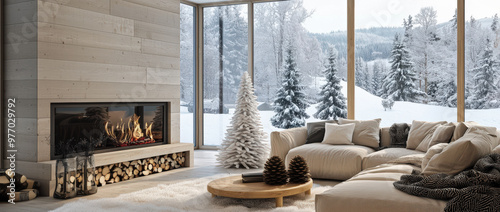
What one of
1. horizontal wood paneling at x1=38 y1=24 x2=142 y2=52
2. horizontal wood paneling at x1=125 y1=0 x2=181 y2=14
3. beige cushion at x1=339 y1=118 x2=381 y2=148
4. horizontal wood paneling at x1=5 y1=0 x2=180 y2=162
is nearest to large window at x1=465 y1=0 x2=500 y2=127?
beige cushion at x1=339 y1=118 x2=381 y2=148

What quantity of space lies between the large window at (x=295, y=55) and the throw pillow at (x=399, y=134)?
70.4 inches

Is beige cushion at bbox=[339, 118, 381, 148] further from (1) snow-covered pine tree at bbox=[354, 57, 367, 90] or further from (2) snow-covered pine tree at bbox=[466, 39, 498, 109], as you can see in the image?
(2) snow-covered pine tree at bbox=[466, 39, 498, 109]

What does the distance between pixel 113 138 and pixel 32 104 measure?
1.20 m

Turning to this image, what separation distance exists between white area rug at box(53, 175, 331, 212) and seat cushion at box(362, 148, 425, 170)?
839mm

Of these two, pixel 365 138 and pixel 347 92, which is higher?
pixel 347 92

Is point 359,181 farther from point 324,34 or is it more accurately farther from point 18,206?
point 324,34

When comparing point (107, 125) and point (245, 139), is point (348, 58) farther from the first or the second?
point (107, 125)

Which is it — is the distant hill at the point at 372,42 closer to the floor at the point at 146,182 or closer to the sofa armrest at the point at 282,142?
the sofa armrest at the point at 282,142

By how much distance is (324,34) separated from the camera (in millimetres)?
7949

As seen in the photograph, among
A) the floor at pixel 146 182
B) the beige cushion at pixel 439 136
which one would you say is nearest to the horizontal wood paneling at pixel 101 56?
the floor at pixel 146 182

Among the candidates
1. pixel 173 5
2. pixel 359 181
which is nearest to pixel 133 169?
pixel 173 5

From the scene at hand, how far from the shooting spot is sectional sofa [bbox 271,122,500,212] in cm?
279

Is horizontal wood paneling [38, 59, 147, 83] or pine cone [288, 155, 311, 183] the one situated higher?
horizontal wood paneling [38, 59, 147, 83]

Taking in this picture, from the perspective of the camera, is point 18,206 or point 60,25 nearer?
point 18,206
